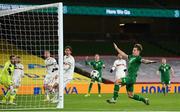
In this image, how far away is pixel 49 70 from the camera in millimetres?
20250

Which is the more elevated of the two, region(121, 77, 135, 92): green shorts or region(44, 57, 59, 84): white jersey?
region(44, 57, 59, 84): white jersey

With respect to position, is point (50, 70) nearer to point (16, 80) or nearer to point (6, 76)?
point (16, 80)

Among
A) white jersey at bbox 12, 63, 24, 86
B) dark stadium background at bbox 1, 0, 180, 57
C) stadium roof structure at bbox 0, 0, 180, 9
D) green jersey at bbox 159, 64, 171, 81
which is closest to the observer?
white jersey at bbox 12, 63, 24, 86

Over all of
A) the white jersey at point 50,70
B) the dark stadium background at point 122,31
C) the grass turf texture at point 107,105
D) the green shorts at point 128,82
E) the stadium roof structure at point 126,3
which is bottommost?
the grass turf texture at point 107,105

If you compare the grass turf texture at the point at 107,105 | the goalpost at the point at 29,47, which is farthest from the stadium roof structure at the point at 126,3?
the grass turf texture at the point at 107,105

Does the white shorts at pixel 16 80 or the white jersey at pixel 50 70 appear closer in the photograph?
the white jersey at pixel 50 70

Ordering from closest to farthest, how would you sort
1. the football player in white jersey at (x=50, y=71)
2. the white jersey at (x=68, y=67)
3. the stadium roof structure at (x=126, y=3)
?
the white jersey at (x=68, y=67) < the football player in white jersey at (x=50, y=71) < the stadium roof structure at (x=126, y=3)

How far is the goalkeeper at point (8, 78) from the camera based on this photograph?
62.5 feet

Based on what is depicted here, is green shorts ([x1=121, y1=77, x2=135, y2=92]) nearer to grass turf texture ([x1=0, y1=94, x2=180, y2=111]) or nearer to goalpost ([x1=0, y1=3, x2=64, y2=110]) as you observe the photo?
grass turf texture ([x1=0, y1=94, x2=180, y2=111])

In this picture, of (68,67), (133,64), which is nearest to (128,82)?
(133,64)

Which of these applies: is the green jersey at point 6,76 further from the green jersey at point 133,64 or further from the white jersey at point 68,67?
the green jersey at point 133,64

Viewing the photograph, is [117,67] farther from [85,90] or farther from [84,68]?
[84,68]

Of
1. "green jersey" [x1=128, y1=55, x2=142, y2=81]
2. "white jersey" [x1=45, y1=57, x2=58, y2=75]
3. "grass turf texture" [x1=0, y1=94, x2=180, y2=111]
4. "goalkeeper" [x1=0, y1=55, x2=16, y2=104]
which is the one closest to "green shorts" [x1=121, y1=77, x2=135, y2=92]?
"green jersey" [x1=128, y1=55, x2=142, y2=81]

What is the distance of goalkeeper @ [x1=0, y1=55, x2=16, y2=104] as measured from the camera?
62.5 ft
